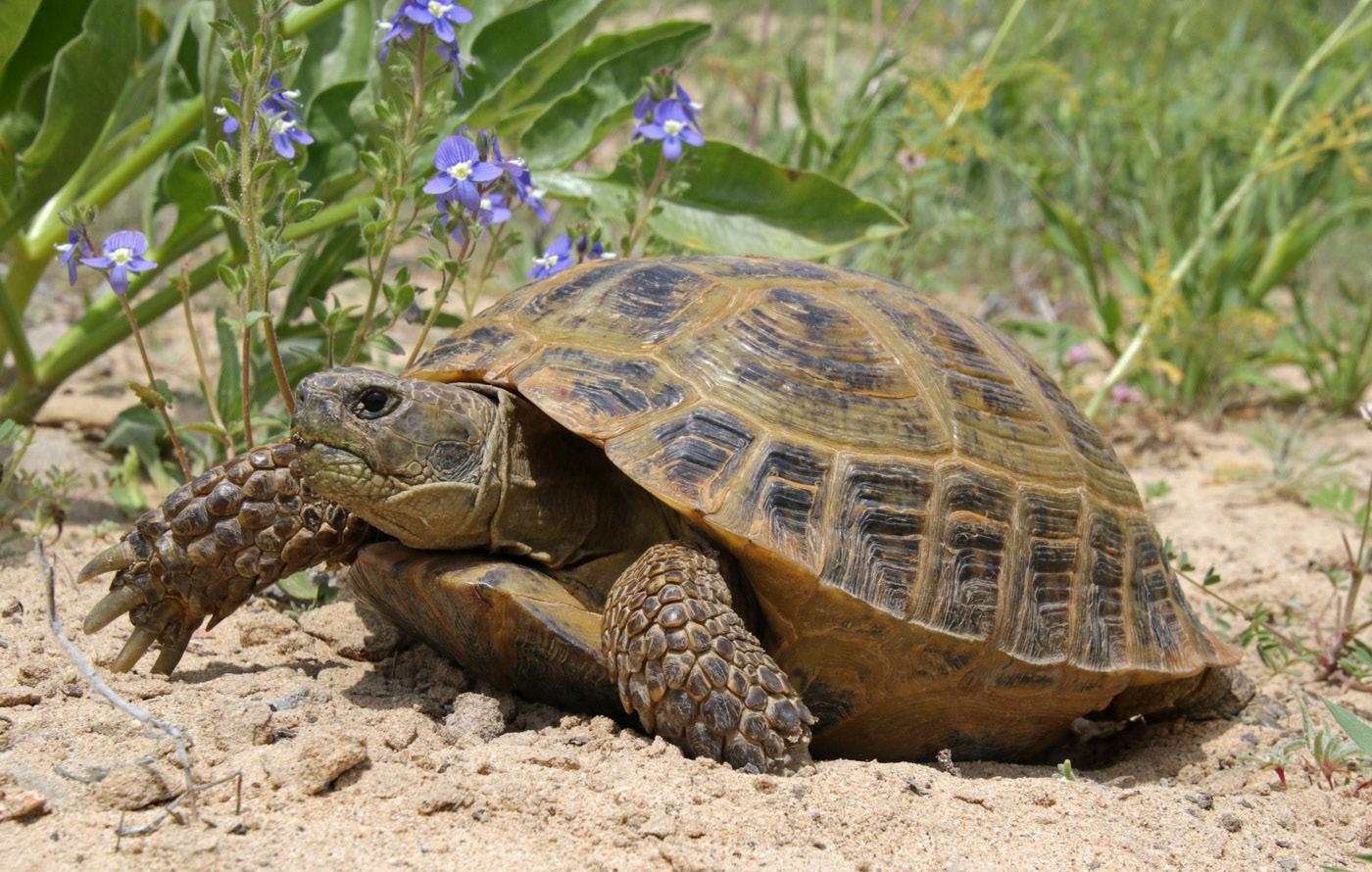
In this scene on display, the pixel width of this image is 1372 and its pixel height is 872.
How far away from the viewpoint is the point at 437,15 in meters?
2.60

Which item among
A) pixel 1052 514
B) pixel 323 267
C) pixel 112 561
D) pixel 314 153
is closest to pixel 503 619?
pixel 112 561

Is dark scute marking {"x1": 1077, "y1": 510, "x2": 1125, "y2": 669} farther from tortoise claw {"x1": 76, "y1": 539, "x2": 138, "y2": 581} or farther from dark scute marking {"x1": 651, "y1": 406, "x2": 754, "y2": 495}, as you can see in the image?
tortoise claw {"x1": 76, "y1": 539, "x2": 138, "y2": 581}

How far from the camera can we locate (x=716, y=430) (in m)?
2.30

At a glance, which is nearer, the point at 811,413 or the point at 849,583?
the point at 849,583

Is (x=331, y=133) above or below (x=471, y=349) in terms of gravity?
above

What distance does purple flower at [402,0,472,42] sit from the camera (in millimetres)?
2549

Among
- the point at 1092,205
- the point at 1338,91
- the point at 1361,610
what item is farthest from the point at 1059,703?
the point at 1092,205

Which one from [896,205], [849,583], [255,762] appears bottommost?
[255,762]

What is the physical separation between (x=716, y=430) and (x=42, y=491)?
72.4 inches

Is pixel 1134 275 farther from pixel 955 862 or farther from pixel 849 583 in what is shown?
pixel 955 862

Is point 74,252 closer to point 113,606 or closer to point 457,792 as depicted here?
point 113,606

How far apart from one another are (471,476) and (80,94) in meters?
1.87

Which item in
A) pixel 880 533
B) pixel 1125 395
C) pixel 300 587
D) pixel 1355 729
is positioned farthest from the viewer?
pixel 1125 395

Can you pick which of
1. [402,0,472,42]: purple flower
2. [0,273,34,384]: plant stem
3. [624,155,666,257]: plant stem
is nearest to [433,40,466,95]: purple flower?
[402,0,472,42]: purple flower
